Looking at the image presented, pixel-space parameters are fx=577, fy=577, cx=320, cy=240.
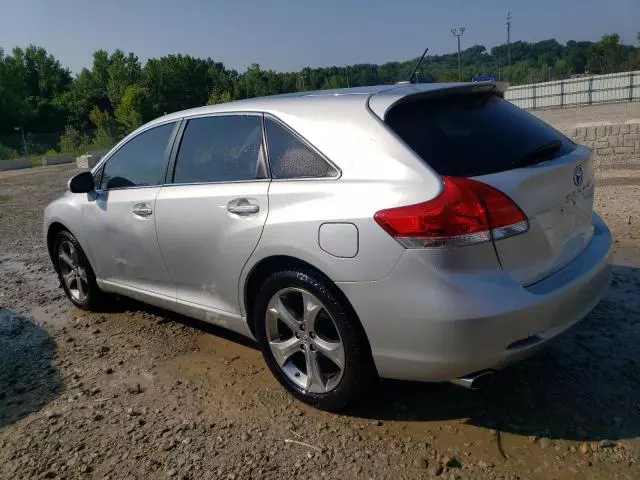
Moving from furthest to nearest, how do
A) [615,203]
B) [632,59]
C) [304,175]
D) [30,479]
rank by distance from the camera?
[632,59], [615,203], [304,175], [30,479]

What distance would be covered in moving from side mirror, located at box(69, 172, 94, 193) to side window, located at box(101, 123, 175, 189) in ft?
0.35

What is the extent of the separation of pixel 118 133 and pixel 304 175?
52.8 m

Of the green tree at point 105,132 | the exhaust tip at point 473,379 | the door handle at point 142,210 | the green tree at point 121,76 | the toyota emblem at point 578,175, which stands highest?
the green tree at point 121,76

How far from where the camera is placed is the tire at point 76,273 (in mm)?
4875

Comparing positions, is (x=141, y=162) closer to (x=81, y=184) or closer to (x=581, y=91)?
(x=81, y=184)

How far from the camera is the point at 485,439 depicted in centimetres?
279

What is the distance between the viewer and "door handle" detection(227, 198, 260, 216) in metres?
3.18

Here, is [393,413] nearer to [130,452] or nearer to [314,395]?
[314,395]

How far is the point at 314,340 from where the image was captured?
3035 mm

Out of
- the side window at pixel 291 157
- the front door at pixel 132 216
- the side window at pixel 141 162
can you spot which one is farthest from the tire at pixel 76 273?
the side window at pixel 291 157

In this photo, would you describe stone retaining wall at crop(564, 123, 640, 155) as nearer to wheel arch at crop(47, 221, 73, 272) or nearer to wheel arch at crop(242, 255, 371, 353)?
wheel arch at crop(47, 221, 73, 272)

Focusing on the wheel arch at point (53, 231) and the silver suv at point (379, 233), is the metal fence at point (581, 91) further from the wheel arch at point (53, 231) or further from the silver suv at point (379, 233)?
the silver suv at point (379, 233)

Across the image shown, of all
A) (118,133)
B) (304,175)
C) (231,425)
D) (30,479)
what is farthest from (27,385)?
(118,133)

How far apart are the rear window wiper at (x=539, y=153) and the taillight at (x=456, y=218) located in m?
0.35
